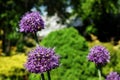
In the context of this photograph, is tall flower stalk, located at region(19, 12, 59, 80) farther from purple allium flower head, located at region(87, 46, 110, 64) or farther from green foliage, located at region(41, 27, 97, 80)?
green foliage, located at region(41, 27, 97, 80)

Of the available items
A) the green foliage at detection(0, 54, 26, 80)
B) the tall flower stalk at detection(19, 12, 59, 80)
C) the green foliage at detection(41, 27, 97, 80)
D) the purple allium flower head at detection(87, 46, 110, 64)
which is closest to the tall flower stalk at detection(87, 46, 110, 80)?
the purple allium flower head at detection(87, 46, 110, 64)

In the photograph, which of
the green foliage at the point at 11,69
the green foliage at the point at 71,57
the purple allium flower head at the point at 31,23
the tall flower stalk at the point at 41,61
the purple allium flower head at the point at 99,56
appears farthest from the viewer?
the green foliage at the point at 11,69

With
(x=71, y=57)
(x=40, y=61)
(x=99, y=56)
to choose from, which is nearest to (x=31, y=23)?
(x=40, y=61)

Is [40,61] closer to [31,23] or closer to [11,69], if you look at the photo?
[31,23]

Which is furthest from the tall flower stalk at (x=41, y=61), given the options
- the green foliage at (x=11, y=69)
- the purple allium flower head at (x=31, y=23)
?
the green foliage at (x=11, y=69)

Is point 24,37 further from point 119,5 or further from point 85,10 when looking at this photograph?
point 119,5

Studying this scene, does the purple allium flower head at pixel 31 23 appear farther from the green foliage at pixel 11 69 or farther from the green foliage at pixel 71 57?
the green foliage at pixel 11 69
